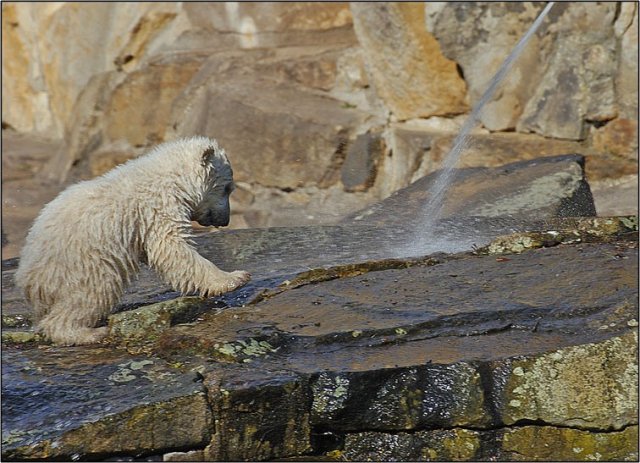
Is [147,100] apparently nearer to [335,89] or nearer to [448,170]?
[335,89]

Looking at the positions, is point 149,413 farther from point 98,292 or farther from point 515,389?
point 515,389

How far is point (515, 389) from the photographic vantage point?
13.4 ft

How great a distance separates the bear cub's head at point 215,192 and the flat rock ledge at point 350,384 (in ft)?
3.14

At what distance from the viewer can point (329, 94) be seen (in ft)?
35.8

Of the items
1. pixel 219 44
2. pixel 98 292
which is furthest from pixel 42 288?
pixel 219 44

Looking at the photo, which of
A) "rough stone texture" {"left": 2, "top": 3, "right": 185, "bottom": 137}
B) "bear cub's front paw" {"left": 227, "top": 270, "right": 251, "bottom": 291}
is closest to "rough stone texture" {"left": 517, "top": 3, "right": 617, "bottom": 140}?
"bear cub's front paw" {"left": 227, "top": 270, "right": 251, "bottom": 291}

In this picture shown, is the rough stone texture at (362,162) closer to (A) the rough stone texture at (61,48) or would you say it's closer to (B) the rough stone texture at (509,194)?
(B) the rough stone texture at (509,194)

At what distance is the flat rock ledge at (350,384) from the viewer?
3865 millimetres

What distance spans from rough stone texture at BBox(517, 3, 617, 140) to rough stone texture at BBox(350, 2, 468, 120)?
109 centimetres

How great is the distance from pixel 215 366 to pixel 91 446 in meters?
0.60

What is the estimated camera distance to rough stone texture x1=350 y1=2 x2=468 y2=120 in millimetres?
9734

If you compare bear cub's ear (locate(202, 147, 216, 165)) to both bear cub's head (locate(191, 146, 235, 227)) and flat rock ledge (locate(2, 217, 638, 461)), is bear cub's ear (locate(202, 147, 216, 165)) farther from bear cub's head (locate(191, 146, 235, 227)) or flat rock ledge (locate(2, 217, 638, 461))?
flat rock ledge (locate(2, 217, 638, 461))

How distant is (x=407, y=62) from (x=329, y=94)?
1.24m

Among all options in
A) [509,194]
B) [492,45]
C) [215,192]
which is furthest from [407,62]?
[215,192]
